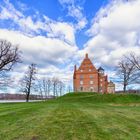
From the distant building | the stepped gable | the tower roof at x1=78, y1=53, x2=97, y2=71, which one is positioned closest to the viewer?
the distant building

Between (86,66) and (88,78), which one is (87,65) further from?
(88,78)

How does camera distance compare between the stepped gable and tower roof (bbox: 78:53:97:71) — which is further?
tower roof (bbox: 78:53:97:71)

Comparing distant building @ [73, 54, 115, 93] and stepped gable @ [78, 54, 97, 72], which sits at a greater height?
stepped gable @ [78, 54, 97, 72]

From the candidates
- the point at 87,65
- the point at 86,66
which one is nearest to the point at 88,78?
the point at 86,66

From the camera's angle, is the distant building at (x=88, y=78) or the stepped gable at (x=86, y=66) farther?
the stepped gable at (x=86, y=66)

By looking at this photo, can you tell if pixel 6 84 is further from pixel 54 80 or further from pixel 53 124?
pixel 54 80

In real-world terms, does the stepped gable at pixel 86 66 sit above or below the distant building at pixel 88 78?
above

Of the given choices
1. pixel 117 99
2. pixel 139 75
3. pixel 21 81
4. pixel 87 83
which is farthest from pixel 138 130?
pixel 87 83

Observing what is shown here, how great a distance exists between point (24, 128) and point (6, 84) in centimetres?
3423

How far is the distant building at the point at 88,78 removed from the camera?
70750mm

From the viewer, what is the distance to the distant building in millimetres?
70750

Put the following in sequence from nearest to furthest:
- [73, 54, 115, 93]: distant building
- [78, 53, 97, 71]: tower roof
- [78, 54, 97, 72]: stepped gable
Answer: [73, 54, 115, 93]: distant building
[78, 54, 97, 72]: stepped gable
[78, 53, 97, 71]: tower roof

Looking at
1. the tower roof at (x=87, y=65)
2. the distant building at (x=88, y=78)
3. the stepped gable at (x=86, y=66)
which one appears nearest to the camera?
the distant building at (x=88, y=78)

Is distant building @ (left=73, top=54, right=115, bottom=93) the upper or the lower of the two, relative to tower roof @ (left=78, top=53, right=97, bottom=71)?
lower
